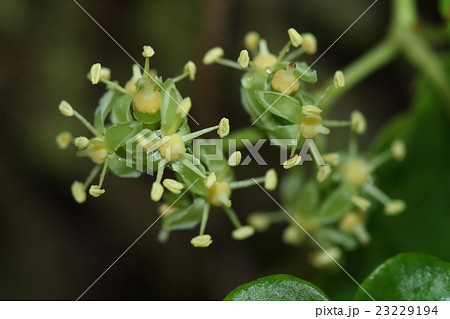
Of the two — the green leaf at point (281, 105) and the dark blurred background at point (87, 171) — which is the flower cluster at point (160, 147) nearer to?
the green leaf at point (281, 105)

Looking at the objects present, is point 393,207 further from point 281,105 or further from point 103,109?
point 103,109

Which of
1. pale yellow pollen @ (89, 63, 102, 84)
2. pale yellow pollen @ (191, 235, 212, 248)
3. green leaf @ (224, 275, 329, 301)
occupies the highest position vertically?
pale yellow pollen @ (89, 63, 102, 84)

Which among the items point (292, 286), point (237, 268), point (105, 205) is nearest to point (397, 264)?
point (292, 286)

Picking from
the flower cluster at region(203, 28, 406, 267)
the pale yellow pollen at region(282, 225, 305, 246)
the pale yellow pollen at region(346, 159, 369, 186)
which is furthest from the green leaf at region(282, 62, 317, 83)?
the pale yellow pollen at region(282, 225, 305, 246)

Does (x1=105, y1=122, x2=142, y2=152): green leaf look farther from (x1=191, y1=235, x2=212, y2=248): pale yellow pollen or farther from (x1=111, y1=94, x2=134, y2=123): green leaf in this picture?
(x1=191, y1=235, x2=212, y2=248): pale yellow pollen

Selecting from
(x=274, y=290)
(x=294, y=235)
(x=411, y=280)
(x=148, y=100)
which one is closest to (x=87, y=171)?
(x=294, y=235)

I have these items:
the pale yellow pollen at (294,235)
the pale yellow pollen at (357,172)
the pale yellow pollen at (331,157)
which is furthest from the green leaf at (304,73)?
the pale yellow pollen at (294,235)
